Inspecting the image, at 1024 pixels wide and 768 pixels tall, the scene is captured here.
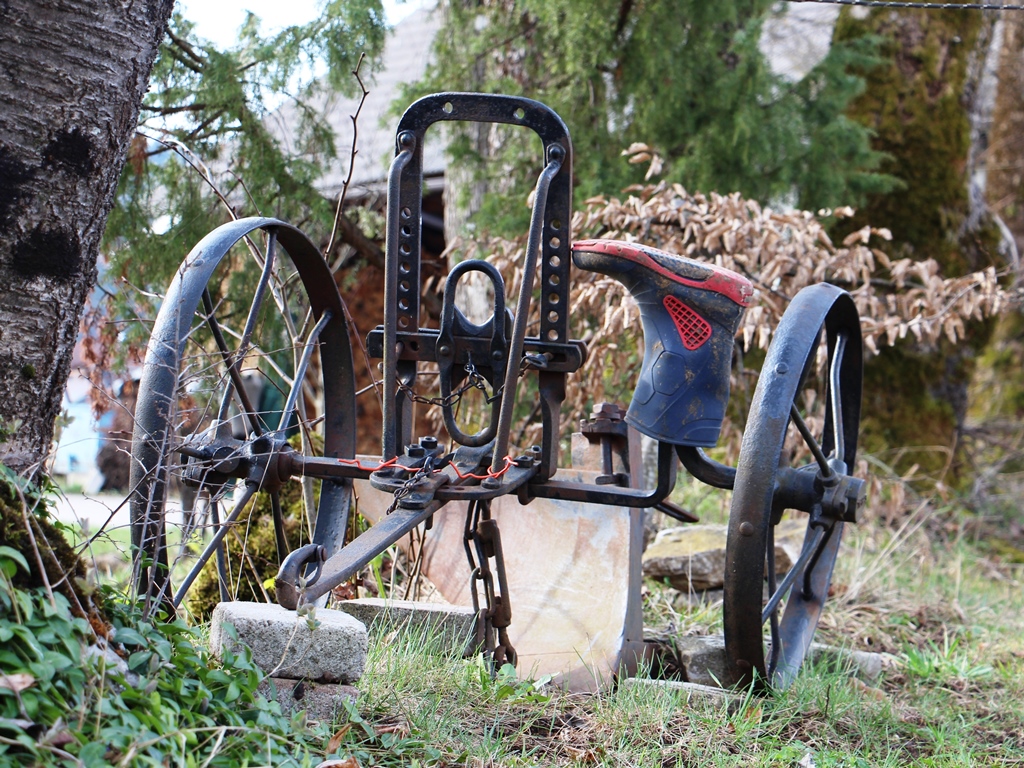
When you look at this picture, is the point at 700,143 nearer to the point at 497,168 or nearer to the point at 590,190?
the point at 590,190

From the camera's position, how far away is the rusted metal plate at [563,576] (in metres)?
3.32

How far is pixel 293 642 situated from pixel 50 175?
3.70ft

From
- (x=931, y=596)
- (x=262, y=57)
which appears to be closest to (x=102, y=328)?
(x=262, y=57)

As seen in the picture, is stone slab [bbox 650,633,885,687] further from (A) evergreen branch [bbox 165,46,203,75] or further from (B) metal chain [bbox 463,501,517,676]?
(A) evergreen branch [bbox 165,46,203,75]

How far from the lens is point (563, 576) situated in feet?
11.9

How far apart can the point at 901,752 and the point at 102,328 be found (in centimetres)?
334

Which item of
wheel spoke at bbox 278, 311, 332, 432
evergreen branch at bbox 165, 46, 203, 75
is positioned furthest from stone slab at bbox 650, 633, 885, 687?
evergreen branch at bbox 165, 46, 203, 75

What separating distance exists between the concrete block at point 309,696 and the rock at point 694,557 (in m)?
2.26

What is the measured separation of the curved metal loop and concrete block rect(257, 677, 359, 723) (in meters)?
0.85

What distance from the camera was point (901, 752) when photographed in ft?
8.77

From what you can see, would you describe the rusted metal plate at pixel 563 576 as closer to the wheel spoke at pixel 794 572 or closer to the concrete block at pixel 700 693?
the concrete block at pixel 700 693

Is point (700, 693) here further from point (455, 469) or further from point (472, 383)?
point (472, 383)

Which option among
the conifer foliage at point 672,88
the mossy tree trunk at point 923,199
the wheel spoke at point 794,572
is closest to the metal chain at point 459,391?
the wheel spoke at point 794,572

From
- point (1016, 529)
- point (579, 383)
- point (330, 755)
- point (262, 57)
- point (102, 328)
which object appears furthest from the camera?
point (1016, 529)
